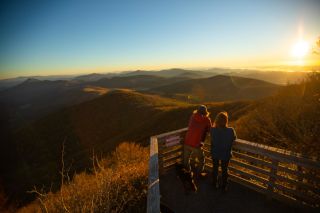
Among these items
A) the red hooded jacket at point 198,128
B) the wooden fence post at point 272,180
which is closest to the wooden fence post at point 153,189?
the red hooded jacket at point 198,128

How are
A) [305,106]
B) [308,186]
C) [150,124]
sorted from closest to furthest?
[308,186] → [305,106] → [150,124]

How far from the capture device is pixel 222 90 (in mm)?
123375

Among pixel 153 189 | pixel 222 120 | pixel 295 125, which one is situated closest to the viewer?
pixel 153 189

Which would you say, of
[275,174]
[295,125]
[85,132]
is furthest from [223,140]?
[85,132]

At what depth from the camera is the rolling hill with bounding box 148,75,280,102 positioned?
354 feet

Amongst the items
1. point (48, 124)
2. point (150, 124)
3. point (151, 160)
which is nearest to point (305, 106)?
point (151, 160)

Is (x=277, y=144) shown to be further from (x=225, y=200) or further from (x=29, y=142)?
(x=29, y=142)

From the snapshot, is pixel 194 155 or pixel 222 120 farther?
pixel 194 155

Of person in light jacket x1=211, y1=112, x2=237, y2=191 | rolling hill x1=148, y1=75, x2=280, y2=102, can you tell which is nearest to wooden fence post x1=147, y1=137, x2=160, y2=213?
person in light jacket x1=211, y1=112, x2=237, y2=191

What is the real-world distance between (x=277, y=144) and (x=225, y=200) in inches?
169

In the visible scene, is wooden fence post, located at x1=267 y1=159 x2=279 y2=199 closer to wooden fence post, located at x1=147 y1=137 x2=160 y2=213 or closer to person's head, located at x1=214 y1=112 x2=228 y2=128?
person's head, located at x1=214 y1=112 x2=228 y2=128

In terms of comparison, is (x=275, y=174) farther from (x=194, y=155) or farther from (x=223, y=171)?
(x=194, y=155)

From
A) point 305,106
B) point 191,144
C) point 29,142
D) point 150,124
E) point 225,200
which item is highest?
point 305,106

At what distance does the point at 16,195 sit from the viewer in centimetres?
2838
